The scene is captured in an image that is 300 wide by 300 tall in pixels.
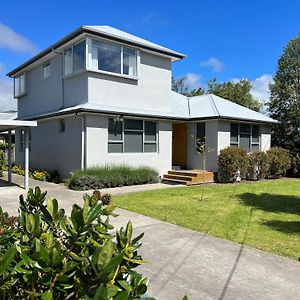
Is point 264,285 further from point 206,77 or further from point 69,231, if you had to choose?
point 206,77

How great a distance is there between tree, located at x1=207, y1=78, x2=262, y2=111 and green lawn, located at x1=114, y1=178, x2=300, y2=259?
2359 centimetres

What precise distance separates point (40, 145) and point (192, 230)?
1389 cm

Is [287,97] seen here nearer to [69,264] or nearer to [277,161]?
[277,161]

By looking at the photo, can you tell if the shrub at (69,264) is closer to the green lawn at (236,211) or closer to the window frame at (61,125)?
the green lawn at (236,211)

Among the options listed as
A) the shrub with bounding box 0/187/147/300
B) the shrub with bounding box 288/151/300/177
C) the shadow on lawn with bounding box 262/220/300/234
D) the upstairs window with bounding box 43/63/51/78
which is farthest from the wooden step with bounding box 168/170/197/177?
the shrub with bounding box 0/187/147/300

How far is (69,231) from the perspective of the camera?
2148mm

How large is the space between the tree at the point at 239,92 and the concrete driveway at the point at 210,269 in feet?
102

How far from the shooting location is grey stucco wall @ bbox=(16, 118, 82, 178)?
1530cm

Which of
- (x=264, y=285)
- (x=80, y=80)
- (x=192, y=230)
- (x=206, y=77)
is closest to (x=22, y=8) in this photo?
(x=80, y=80)

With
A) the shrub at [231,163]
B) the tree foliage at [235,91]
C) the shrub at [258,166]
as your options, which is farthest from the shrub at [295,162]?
the tree foliage at [235,91]

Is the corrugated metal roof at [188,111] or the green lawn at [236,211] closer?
the green lawn at [236,211]

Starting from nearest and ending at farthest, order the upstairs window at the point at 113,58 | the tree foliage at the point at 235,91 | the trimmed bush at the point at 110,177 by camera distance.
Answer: the trimmed bush at the point at 110,177
the upstairs window at the point at 113,58
the tree foliage at the point at 235,91

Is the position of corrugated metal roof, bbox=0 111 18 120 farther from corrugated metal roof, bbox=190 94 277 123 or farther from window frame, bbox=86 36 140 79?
corrugated metal roof, bbox=190 94 277 123

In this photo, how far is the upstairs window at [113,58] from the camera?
15273mm
